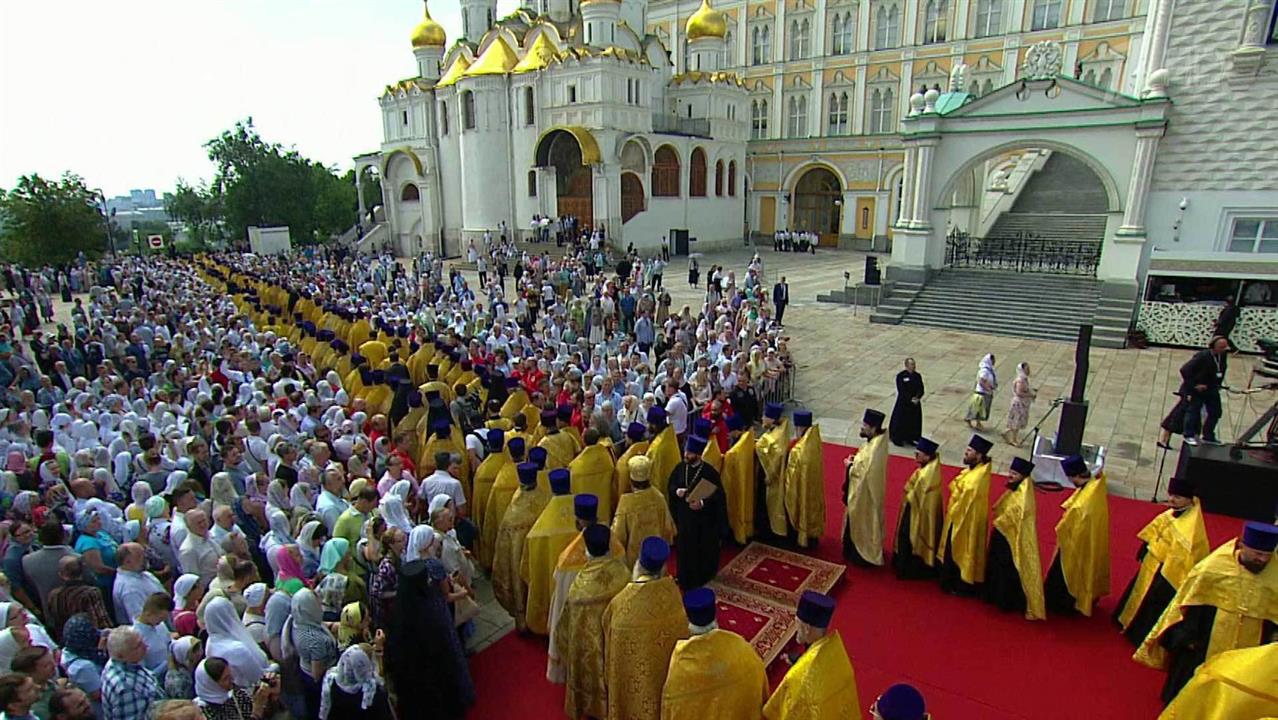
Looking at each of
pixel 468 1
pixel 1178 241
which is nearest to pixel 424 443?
pixel 1178 241

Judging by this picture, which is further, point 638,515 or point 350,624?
point 638,515

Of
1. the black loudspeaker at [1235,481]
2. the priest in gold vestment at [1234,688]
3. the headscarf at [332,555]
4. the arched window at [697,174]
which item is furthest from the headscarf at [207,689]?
the arched window at [697,174]

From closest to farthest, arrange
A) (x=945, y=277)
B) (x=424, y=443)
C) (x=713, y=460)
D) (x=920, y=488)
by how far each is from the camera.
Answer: (x=920, y=488) < (x=713, y=460) < (x=424, y=443) < (x=945, y=277)

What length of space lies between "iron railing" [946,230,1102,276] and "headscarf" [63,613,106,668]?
805 inches

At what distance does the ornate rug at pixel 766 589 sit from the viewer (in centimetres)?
568

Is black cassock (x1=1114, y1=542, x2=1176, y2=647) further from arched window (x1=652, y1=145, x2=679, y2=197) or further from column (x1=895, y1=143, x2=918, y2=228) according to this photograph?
arched window (x1=652, y1=145, x2=679, y2=197)

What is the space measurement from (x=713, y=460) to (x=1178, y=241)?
50.4ft

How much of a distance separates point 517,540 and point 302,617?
1924mm

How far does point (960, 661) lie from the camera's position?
17.7ft

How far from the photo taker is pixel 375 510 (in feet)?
16.7

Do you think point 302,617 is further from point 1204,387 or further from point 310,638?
point 1204,387

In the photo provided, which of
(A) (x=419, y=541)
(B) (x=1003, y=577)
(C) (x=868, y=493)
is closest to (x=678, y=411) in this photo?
(C) (x=868, y=493)

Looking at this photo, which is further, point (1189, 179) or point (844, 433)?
point (1189, 179)

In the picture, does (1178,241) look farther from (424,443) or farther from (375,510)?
(375,510)
